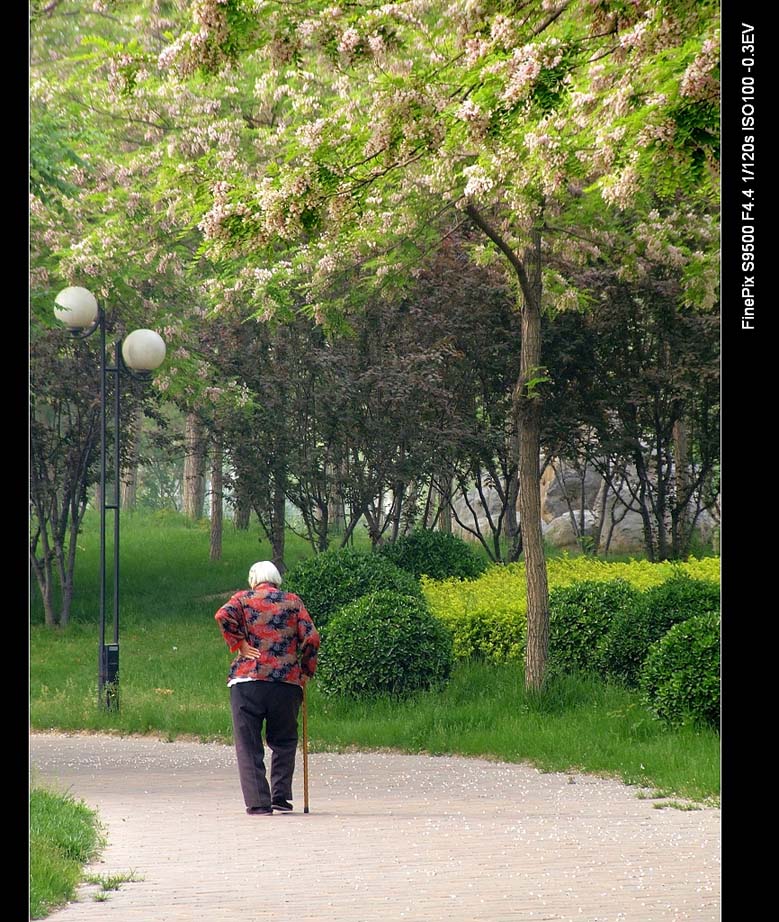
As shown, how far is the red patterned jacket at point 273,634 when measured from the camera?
21.9 ft

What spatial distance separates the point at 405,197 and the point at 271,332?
4137 mm

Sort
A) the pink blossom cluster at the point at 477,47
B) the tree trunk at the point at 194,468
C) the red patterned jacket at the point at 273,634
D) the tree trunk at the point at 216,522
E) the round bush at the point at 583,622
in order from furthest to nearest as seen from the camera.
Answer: the tree trunk at the point at 216,522
the tree trunk at the point at 194,468
the round bush at the point at 583,622
the red patterned jacket at the point at 273,634
the pink blossom cluster at the point at 477,47

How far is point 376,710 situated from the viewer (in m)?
9.58

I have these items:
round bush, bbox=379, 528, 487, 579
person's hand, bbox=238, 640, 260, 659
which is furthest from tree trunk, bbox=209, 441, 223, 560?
person's hand, bbox=238, 640, 260, 659

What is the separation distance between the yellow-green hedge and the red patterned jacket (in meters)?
4.55

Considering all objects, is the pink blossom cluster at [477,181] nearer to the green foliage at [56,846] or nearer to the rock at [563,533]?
the green foliage at [56,846]

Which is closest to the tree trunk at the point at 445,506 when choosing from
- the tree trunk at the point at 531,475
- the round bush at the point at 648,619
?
the tree trunk at the point at 531,475

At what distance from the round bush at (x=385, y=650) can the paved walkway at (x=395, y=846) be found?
958 mm

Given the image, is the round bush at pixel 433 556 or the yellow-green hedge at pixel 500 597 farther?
the round bush at pixel 433 556

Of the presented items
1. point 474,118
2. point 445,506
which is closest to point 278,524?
point 445,506

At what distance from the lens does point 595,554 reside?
54.5 feet

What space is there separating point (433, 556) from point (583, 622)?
3287 mm

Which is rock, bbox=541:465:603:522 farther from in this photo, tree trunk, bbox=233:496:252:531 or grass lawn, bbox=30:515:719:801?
grass lawn, bbox=30:515:719:801
